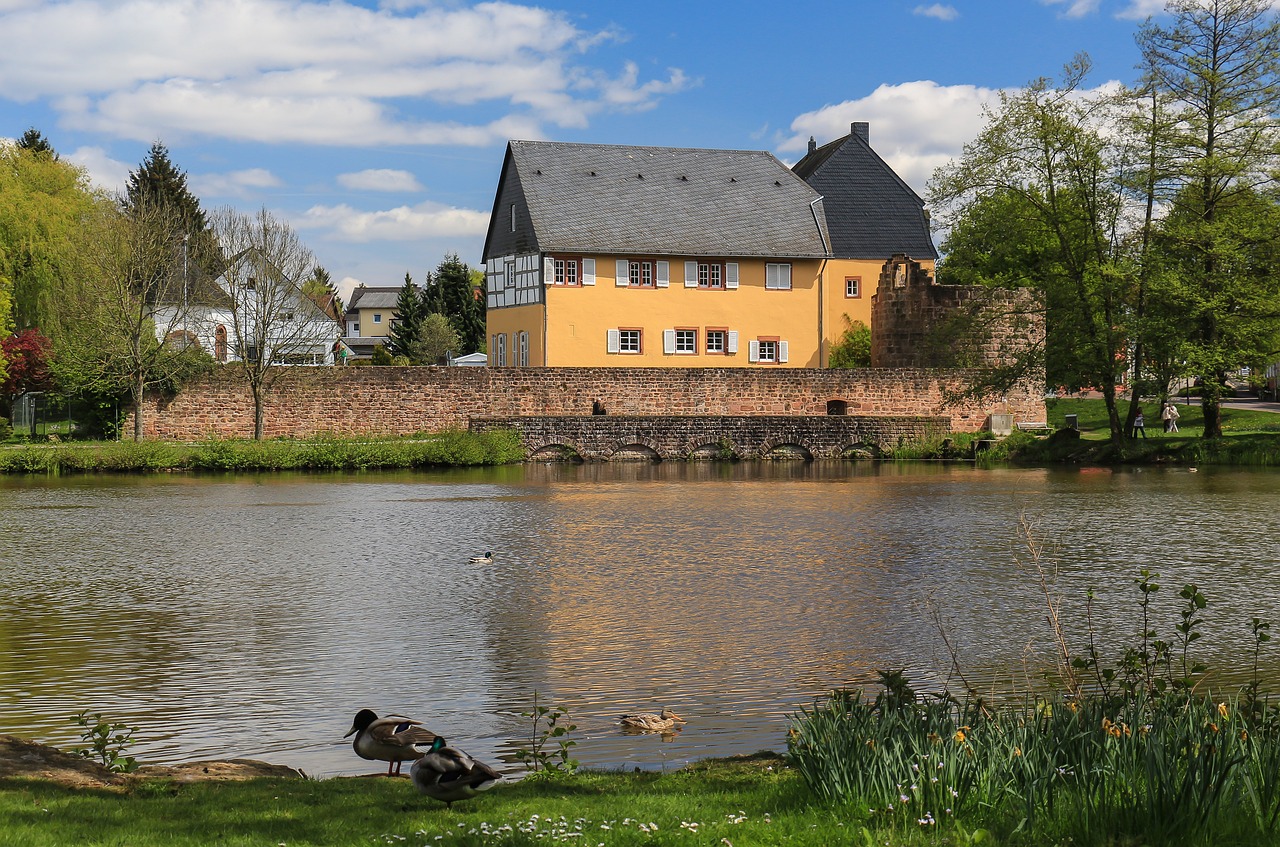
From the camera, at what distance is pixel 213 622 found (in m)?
12.8

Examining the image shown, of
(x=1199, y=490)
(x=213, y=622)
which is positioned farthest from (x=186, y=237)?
(x=213, y=622)

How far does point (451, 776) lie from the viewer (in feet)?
18.5

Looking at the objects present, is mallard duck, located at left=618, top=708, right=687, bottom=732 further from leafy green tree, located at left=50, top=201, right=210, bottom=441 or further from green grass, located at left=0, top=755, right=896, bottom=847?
leafy green tree, located at left=50, top=201, right=210, bottom=441

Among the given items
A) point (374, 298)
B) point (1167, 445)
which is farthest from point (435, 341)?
point (374, 298)

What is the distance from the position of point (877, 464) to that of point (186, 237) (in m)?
24.2

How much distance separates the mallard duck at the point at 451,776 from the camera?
18.4ft

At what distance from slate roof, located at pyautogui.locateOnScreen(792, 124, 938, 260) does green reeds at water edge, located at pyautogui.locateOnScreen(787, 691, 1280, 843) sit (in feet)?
158

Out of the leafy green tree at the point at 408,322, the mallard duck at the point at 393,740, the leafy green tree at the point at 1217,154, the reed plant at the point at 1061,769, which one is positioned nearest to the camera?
the reed plant at the point at 1061,769

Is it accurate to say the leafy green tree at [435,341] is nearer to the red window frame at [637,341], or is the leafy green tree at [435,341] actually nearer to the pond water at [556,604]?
the red window frame at [637,341]

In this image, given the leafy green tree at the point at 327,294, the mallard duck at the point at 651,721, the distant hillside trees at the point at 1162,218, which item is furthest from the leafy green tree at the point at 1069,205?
the leafy green tree at the point at 327,294

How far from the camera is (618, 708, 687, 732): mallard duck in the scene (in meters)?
8.40

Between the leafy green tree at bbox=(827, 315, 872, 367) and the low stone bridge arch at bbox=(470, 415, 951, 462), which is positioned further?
the leafy green tree at bbox=(827, 315, 872, 367)

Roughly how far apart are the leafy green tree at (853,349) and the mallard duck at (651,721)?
4320cm

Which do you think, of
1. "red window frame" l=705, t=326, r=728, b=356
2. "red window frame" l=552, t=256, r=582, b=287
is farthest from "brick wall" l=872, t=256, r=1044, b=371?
"red window frame" l=552, t=256, r=582, b=287
